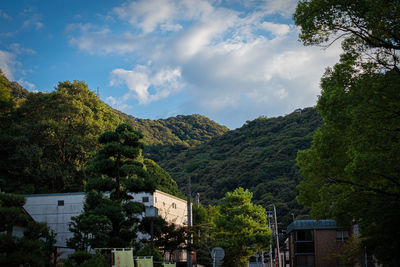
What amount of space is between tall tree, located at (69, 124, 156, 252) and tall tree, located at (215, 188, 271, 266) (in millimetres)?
17501

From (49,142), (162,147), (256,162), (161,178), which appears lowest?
(161,178)

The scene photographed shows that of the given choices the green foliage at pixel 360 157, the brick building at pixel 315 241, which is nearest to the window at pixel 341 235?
the brick building at pixel 315 241

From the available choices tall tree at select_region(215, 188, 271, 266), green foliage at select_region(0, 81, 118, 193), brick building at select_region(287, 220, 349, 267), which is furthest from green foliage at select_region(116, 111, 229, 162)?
brick building at select_region(287, 220, 349, 267)

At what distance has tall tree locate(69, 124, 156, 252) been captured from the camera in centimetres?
2275

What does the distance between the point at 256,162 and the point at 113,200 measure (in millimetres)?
66195

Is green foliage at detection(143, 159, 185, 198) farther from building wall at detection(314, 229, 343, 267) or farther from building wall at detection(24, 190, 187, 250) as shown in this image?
building wall at detection(314, 229, 343, 267)

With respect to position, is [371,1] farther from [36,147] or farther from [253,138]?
[253,138]

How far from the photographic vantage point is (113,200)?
25703mm

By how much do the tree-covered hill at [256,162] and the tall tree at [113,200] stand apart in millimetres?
45754

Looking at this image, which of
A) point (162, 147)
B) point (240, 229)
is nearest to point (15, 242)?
point (240, 229)

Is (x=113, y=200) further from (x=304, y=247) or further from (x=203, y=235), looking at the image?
(x=304, y=247)

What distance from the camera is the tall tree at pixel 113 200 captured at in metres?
22.8

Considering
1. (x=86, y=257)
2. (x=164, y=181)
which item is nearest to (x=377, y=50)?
(x=86, y=257)

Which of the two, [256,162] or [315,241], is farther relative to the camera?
[256,162]
